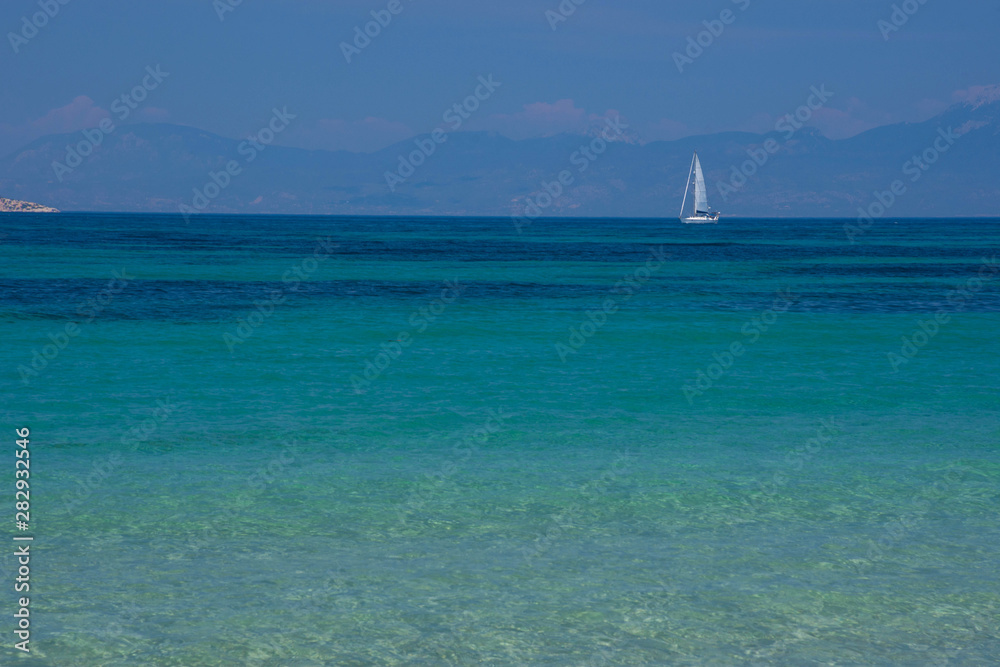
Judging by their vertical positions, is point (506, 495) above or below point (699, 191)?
below

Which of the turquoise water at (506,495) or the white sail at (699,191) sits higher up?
the white sail at (699,191)

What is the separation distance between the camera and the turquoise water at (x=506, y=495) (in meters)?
8.12

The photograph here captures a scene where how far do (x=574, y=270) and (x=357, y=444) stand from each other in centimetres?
5092

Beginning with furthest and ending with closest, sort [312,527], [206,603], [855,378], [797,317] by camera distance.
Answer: [797,317]
[855,378]
[312,527]
[206,603]

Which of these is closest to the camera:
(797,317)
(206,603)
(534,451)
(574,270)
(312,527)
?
(206,603)

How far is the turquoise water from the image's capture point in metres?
8.12

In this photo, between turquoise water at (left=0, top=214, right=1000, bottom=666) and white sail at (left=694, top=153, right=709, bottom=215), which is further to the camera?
white sail at (left=694, top=153, right=709, bottom=215)

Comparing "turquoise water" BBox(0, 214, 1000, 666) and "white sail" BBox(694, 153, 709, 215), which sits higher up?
→ "white sail" BBox(694, 153, 709, 215)

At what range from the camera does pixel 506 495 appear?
12.2m

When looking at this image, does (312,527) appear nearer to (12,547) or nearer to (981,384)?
(12,547)

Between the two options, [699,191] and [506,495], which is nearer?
[506,495]

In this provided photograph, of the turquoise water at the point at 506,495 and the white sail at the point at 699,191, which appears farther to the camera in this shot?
the white sail at the point at 699,191

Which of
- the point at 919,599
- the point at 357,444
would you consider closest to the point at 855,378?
the point at 357,444

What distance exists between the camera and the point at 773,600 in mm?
8773
